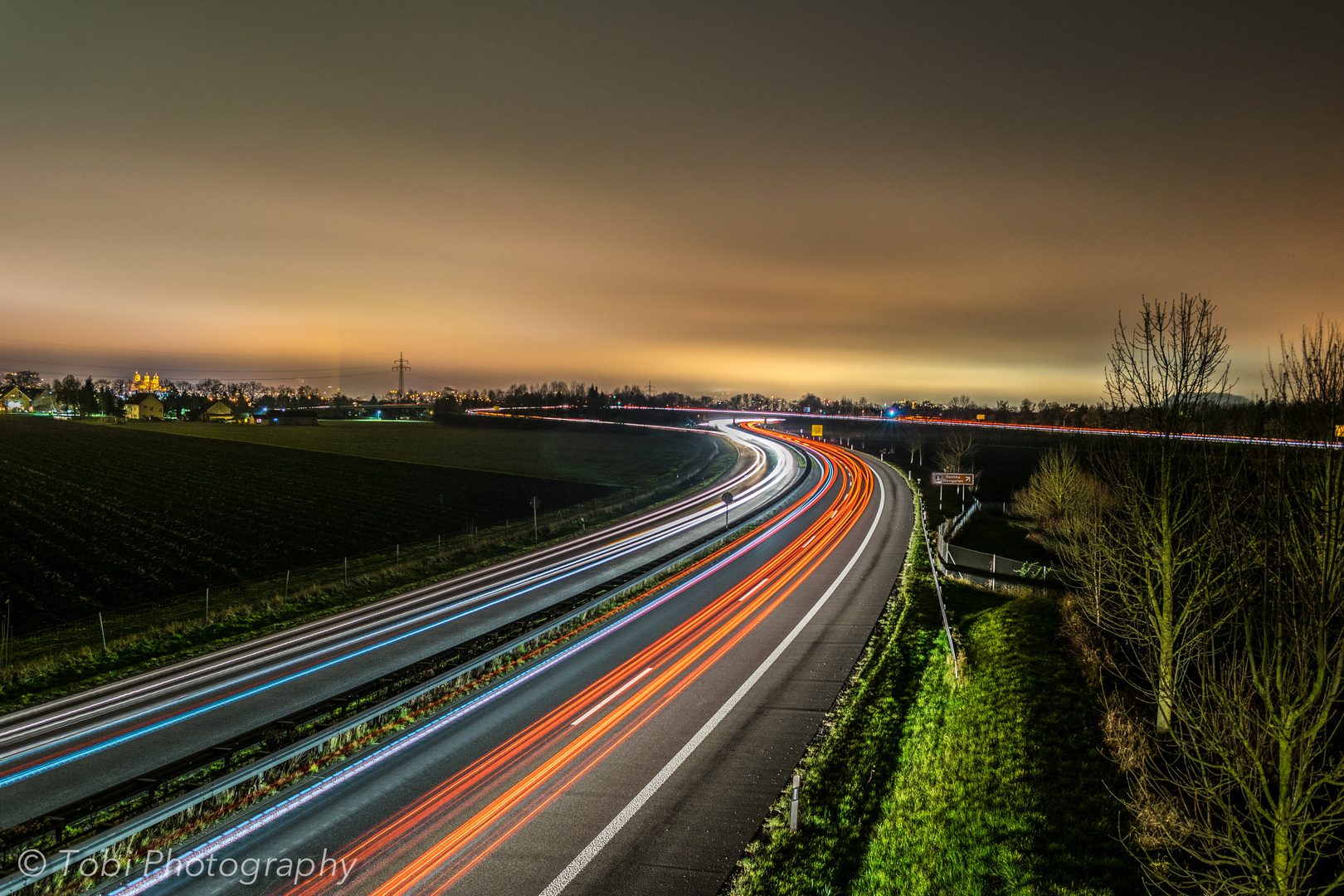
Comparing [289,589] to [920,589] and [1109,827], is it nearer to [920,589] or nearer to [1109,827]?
[920,589]

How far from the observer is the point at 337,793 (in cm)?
1252

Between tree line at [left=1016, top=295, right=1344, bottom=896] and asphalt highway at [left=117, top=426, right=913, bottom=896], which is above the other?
tree line at [left=1016, top=295, right=1344, bottom=896]

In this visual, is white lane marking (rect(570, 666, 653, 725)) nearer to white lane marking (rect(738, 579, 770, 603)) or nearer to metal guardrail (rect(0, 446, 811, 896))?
metal guardrail (rect(0, 446, 811, 896))

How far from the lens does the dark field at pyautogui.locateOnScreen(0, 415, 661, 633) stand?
31.3m

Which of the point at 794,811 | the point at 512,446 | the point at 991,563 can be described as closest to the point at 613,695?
the point at 794,811

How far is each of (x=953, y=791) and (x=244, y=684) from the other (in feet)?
62.4

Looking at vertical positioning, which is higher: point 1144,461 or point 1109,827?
point 1144,461

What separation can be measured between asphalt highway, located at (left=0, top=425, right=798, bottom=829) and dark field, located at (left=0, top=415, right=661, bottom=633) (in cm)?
1206

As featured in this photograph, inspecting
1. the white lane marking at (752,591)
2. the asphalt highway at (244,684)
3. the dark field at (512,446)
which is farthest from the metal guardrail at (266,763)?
the dark field at (512,446)

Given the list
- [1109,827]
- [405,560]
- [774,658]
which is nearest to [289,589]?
[405,560]

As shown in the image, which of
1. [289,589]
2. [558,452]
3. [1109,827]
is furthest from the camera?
[558,452]

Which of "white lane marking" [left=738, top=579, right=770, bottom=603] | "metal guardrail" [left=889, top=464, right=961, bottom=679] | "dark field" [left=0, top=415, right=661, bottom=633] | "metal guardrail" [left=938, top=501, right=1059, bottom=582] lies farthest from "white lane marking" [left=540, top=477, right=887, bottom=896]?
"dark field" [left=0, top=415, right=661, bottom=633]

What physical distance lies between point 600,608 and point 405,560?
1625 centimetres

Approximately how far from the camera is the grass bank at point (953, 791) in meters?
10.4
